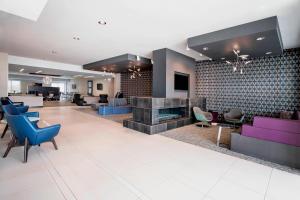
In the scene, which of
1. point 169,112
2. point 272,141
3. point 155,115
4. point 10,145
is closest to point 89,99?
point 169,112

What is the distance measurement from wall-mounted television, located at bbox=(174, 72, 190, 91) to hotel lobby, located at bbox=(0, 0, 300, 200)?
4cm

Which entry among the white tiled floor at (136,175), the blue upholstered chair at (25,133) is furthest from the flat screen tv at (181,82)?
the blue upholstered chair at (25,133)

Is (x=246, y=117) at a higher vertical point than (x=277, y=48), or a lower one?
lower

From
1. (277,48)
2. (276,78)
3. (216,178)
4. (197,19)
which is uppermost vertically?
(197,19)

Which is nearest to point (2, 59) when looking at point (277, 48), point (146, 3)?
point (146, 3)

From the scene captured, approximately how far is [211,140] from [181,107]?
94.7 inches

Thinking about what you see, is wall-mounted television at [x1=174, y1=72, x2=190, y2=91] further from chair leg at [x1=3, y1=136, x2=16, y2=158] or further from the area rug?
chair leg at [x1=3, y1=136, x2=16, y2=158]

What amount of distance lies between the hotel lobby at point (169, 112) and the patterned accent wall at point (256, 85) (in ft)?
0.12

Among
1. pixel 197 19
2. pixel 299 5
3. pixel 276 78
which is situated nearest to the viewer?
pixel 299 5

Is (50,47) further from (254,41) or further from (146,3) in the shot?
(254,41)

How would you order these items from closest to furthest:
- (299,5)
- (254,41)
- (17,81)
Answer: (299,5)
(254,41)
(17,81)

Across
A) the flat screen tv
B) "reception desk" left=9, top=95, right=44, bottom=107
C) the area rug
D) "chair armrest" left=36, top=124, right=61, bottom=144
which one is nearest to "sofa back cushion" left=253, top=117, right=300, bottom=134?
the area rug

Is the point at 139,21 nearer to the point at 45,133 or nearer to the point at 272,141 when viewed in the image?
the point at 45,133

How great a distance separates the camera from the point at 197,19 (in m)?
3.55
